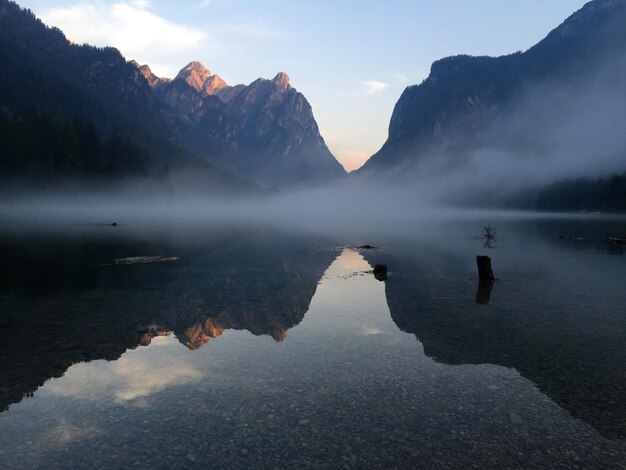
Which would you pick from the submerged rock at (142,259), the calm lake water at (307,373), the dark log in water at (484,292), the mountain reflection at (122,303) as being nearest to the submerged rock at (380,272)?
the calm lake water at (307,373)

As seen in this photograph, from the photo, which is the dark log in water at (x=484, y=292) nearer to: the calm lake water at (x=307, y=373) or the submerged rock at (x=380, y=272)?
the calm lake water at (x=307, y=373)

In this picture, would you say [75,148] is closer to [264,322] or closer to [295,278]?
[295,278]

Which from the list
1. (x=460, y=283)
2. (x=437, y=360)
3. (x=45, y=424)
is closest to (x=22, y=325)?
(x=45, y=424)

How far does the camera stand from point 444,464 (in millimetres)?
10055

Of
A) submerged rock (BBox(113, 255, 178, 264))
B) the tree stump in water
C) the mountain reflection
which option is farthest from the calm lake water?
submerged rock (BBox(113, 255, 178, 264))

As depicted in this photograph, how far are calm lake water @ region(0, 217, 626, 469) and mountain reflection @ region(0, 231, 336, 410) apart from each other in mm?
147

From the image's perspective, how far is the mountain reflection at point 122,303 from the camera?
56.6ft

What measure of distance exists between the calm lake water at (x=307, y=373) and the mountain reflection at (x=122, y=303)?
5.8 inches

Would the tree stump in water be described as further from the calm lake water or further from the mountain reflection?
the mountain reflection

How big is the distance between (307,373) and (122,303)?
1499 centimetres

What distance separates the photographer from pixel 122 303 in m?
25.7

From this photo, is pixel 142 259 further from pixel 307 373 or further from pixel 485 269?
pixel 307 373

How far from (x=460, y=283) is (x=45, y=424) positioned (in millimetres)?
29627

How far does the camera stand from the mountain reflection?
1725 centimetres
